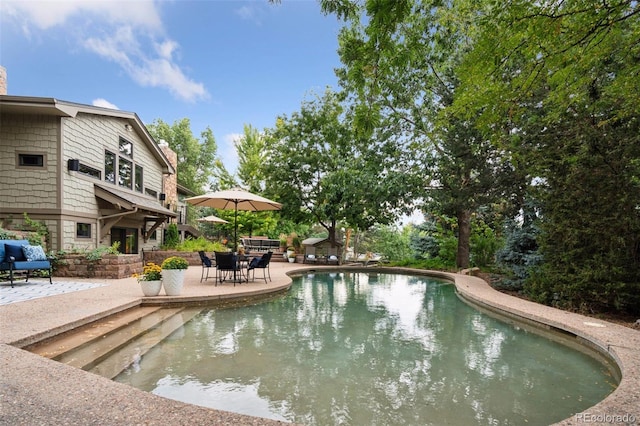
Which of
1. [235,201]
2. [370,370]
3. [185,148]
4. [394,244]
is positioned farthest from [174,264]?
[185,148]

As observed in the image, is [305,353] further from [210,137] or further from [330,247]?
[210,137]

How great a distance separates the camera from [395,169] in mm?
14859

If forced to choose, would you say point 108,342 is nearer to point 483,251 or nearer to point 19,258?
point 19,258

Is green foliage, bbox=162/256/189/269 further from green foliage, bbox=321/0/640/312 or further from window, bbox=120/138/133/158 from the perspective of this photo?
window, bbox=120/138/133/158

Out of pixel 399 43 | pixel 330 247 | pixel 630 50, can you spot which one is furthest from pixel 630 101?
pixel 330 247

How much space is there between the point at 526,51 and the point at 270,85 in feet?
28.4

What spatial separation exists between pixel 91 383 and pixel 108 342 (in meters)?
1.86

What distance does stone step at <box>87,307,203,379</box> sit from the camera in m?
3.53

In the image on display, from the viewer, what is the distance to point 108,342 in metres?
4.31

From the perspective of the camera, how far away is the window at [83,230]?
10172 mm

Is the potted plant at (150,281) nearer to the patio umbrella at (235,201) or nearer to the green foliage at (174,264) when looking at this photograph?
the green foliage at (174,264)

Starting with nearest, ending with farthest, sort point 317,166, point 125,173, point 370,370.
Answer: point 370,370
point 125,173
point 317,166

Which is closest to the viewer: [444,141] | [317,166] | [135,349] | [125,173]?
[135,349]

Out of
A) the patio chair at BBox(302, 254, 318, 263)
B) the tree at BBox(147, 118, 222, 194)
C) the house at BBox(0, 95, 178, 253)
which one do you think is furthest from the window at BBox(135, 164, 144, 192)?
the tree at BBox(147, 118, 222, 194)
